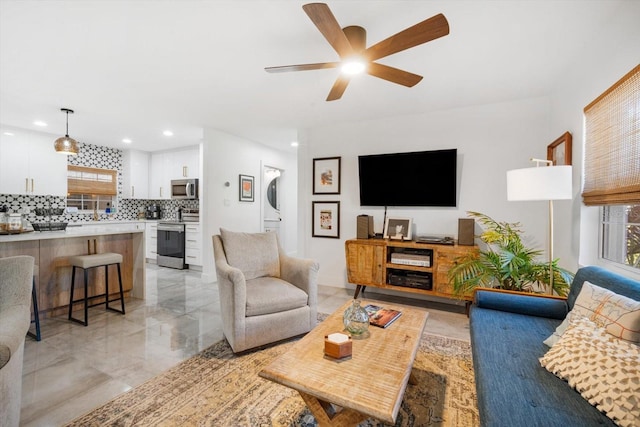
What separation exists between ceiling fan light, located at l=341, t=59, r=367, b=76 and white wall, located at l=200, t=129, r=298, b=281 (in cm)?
304

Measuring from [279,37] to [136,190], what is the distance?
5450 mm

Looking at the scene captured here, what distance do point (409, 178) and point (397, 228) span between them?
0.65m

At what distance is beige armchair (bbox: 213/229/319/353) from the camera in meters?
2.20

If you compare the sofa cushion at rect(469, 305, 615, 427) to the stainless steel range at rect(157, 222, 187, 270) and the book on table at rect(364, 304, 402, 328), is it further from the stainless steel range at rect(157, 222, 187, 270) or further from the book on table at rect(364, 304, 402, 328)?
the stainless steel range at rect(157, 222, 187, 270)

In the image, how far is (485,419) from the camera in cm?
105

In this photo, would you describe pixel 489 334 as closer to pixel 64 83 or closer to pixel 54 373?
pixel 54 373

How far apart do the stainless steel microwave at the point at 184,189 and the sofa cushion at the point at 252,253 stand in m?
3.19

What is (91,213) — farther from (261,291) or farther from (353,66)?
(353,66)

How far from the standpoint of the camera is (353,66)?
195 cm

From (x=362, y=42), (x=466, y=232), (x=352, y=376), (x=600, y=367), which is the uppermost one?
(x=362, y=42)

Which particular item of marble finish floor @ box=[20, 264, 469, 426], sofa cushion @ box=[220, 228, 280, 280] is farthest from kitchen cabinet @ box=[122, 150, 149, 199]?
sofa cushion @ box=[220, 228, 280, 280]

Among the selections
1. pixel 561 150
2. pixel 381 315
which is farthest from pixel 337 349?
pixel 561 150

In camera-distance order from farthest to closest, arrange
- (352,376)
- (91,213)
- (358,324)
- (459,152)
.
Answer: (91,213) → (459,152) → (358,324) → (352,376)

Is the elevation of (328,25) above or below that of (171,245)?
above
